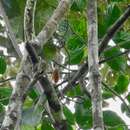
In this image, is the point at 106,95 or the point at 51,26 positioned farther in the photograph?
the point at 106,95

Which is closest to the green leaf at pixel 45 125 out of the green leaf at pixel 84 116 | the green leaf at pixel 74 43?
the green leaf at pixel 84 116

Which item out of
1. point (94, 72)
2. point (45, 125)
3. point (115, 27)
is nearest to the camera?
point (94, 72)

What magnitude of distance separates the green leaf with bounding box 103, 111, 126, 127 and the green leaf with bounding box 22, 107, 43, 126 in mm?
354

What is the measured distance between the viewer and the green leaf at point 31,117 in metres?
0.90

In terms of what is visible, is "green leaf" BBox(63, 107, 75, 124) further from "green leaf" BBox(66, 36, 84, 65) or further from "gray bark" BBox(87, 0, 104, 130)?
"gray bark" BBox(87, 0, 104, 130)

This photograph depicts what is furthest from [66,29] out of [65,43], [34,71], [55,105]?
[34,71]

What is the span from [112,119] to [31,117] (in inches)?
15.7

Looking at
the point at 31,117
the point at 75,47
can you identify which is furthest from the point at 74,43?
the point at 31,117

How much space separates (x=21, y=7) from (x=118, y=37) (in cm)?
29

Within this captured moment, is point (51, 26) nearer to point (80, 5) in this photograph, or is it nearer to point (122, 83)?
point (80, 5)

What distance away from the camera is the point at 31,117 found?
917 millimetres

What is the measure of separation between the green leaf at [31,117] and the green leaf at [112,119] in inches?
13.9

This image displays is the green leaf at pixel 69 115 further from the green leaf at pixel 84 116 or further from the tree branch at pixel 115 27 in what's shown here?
the tree branch at pixel 115 27

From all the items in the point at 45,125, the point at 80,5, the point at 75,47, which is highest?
the point at 80,5
